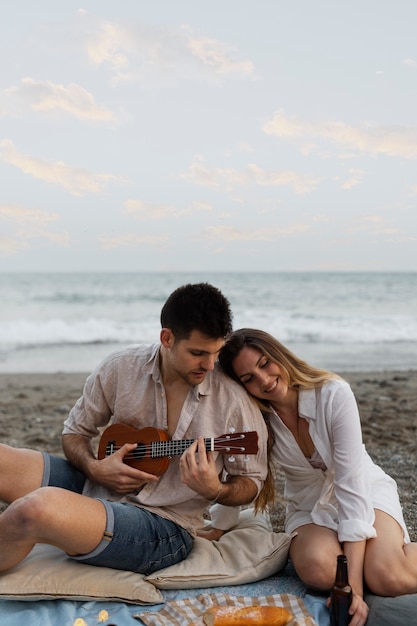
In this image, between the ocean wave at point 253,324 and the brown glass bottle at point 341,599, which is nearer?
the brown glass bottle at point 341,599

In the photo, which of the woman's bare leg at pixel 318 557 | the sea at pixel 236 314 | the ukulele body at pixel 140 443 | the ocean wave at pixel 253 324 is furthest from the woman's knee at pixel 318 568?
the ocean wave at pixel 253 324

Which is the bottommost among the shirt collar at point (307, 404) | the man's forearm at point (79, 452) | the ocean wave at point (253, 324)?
the ocean wave at point (253, 324)

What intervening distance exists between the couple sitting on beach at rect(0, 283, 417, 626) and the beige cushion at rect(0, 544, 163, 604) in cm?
7

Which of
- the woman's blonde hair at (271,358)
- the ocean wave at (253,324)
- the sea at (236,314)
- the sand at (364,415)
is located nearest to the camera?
the woman's blonde hair at (271,358)

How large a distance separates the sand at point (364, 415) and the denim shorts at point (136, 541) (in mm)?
1273

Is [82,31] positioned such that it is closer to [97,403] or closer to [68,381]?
[68,381]

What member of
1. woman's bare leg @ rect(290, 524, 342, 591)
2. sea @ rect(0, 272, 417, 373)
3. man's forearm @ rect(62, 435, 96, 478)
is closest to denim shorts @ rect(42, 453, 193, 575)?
man's forearm @ rect(62, 435, 96, 478)

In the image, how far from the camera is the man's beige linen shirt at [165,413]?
338 centimetres

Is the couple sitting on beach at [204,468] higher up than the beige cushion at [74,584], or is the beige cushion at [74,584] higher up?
the couple sitting on beach at [204,468]

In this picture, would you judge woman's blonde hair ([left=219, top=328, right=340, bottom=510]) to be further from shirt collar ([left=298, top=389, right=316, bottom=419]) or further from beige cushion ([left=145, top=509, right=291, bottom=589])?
beige cushion ([left=145, top=509, right=291, bottom=589])

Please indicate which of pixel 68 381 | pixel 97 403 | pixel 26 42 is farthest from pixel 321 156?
pixel 97 403

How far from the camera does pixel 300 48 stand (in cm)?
1268

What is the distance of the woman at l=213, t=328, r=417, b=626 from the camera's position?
10.2 feet

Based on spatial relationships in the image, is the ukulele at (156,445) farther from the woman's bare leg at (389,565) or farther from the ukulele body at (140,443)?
the woman's bare leg at (389,565)
